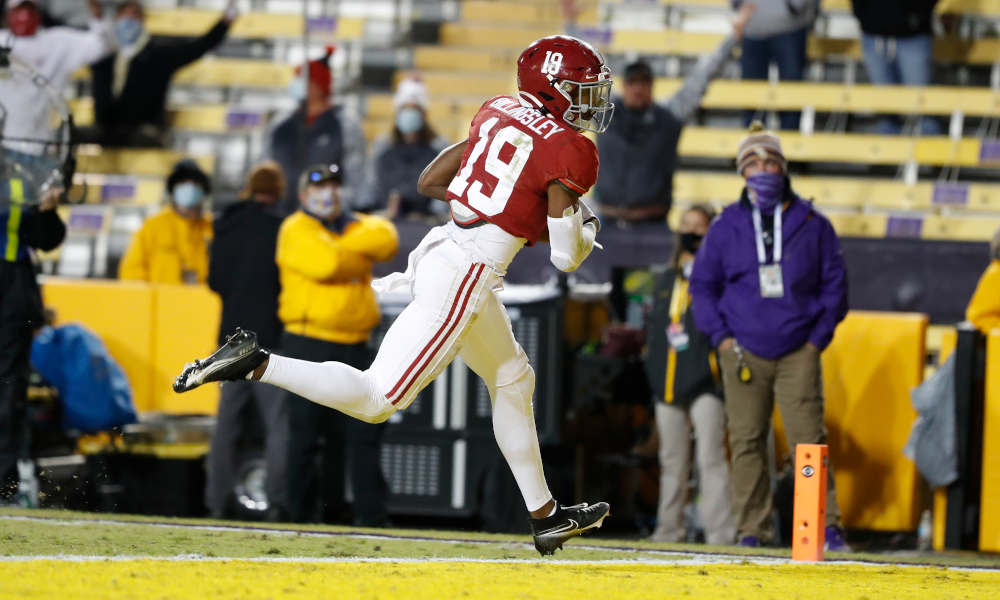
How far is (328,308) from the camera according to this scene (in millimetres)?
6457

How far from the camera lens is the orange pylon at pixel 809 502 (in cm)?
468

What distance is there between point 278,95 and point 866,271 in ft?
20.9

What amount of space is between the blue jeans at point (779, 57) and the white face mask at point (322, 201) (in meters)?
4.58

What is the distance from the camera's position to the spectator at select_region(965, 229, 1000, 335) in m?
6.41

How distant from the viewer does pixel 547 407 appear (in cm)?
678

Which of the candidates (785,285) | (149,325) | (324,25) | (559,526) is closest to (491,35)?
(324,25)

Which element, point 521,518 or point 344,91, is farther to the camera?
point 344,91

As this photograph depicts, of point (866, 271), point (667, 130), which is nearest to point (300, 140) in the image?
point (667, 130)

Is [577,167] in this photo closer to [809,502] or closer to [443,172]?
[443,172]

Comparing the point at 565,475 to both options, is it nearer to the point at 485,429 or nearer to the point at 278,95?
the point at 485,429

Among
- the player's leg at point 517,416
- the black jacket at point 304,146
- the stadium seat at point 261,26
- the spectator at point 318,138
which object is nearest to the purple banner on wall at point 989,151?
the spectator at point 318,138

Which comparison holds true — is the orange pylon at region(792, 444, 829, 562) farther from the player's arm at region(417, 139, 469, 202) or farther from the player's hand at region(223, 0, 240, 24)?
the player's hand at region(223, 0, 240, 24)

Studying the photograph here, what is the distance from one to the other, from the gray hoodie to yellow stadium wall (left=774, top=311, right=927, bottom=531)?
3.39 m

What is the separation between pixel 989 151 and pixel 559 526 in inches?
254
